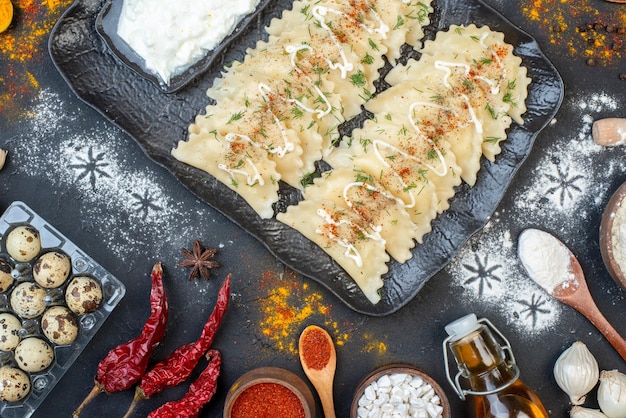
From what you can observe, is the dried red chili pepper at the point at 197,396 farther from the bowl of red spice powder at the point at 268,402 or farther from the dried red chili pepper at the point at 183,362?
the bowl of red spice powder at the point at 268,402

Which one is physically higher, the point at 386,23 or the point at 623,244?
the point at 386,23

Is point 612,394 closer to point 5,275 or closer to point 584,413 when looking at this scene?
point 584,413

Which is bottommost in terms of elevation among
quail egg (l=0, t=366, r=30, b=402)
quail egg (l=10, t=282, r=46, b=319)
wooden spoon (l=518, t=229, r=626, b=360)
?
wooden spoon (l=518, t=229, r=626, b=360)

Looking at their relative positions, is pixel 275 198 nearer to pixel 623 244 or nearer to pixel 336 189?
pixel 336 189

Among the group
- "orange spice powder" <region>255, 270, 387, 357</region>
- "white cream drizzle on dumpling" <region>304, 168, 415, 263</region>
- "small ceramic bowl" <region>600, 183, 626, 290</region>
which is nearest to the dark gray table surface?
"orange spice powder" <region>255, 270, 387, 357</region>

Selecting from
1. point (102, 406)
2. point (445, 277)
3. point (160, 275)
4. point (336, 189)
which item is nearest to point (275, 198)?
point (336, 189)

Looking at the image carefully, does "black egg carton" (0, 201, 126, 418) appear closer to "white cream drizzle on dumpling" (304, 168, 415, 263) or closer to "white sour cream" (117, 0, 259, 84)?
"white sour cream" (117, 0, 259, 84)

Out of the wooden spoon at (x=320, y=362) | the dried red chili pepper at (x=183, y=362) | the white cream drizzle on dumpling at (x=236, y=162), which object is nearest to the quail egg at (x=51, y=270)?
the dried red chili pepper at (x=183, y=362)
